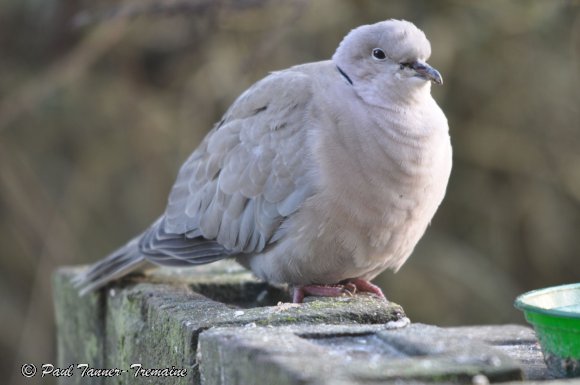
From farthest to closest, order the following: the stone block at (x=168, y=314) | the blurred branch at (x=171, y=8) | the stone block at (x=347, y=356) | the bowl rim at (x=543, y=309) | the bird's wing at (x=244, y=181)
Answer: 1. the blurred branch at (x=171, y=8)
2. the bird's wing at (x=244, y=181)
3. the stone block at (x=168, y=314)
4. the bowl rim at (x=543, y=309)
5. the stone block at (x=347, y=356)

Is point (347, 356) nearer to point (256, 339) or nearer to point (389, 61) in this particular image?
point (256, 339)

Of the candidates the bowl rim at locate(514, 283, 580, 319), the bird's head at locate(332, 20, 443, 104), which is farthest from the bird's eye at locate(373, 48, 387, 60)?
the bowl rim at locate(514, 283, 580, 319)

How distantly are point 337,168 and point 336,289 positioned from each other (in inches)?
19.7

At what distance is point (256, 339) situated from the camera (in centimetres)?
263

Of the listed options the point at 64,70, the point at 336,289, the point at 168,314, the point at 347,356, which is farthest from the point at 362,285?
the point at 64,70

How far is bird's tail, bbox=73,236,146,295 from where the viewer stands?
4.20m

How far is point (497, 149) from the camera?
284 inches

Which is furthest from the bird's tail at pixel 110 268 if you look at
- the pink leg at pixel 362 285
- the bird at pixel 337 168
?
the pink leg at pixel 362 285

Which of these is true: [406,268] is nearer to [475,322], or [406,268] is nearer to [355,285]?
[475,322]

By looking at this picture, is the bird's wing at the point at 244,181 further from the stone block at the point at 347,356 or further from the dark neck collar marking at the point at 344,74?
the stone block at the point at 347,356

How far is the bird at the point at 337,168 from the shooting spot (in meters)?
3.59

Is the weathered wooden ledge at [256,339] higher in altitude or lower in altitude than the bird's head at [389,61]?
lower

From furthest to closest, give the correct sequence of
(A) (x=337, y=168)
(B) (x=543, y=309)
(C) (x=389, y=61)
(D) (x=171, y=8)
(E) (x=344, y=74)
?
(D) (x=171, y=8)
(E) (x=344, y=74)
(C) (x=389, y=61)
(A) (x=337, y=168)
(B) (x=543, y=309)

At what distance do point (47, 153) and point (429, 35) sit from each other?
9.40 ft
